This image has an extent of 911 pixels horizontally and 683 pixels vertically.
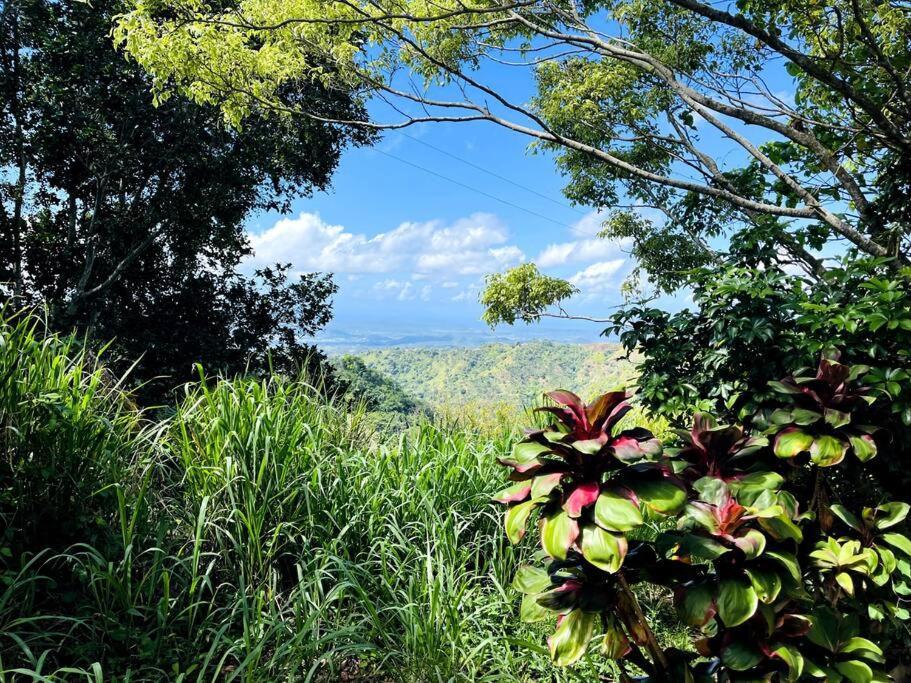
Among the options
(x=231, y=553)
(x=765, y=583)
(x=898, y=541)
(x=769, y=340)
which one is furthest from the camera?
(x=769, y=340)

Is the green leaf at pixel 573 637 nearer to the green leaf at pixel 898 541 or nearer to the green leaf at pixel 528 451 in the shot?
the green leaf at pixel 528 451

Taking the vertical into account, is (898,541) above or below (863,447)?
below

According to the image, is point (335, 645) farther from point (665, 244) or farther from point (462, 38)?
point (665, 244)

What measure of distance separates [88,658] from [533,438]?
1768 mm

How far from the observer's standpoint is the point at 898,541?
185cm

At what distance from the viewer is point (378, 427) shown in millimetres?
4152

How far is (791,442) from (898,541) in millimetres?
472

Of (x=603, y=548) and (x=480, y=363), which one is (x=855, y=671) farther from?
(x=480, y=363)

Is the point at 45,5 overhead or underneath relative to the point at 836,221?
overhead

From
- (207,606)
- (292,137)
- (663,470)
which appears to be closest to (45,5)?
(292,137)

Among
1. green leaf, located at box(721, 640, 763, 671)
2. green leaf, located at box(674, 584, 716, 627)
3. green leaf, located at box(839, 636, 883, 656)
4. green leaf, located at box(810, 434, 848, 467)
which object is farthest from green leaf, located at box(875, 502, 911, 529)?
green leaf, located at box(674, 584, 716, 627)

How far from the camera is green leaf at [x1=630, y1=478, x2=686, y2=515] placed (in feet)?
4.63

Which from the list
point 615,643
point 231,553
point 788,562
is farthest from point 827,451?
point 231,553

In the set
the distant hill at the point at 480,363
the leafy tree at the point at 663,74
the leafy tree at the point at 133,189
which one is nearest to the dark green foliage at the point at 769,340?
the leafy tree at the point at 663,74
